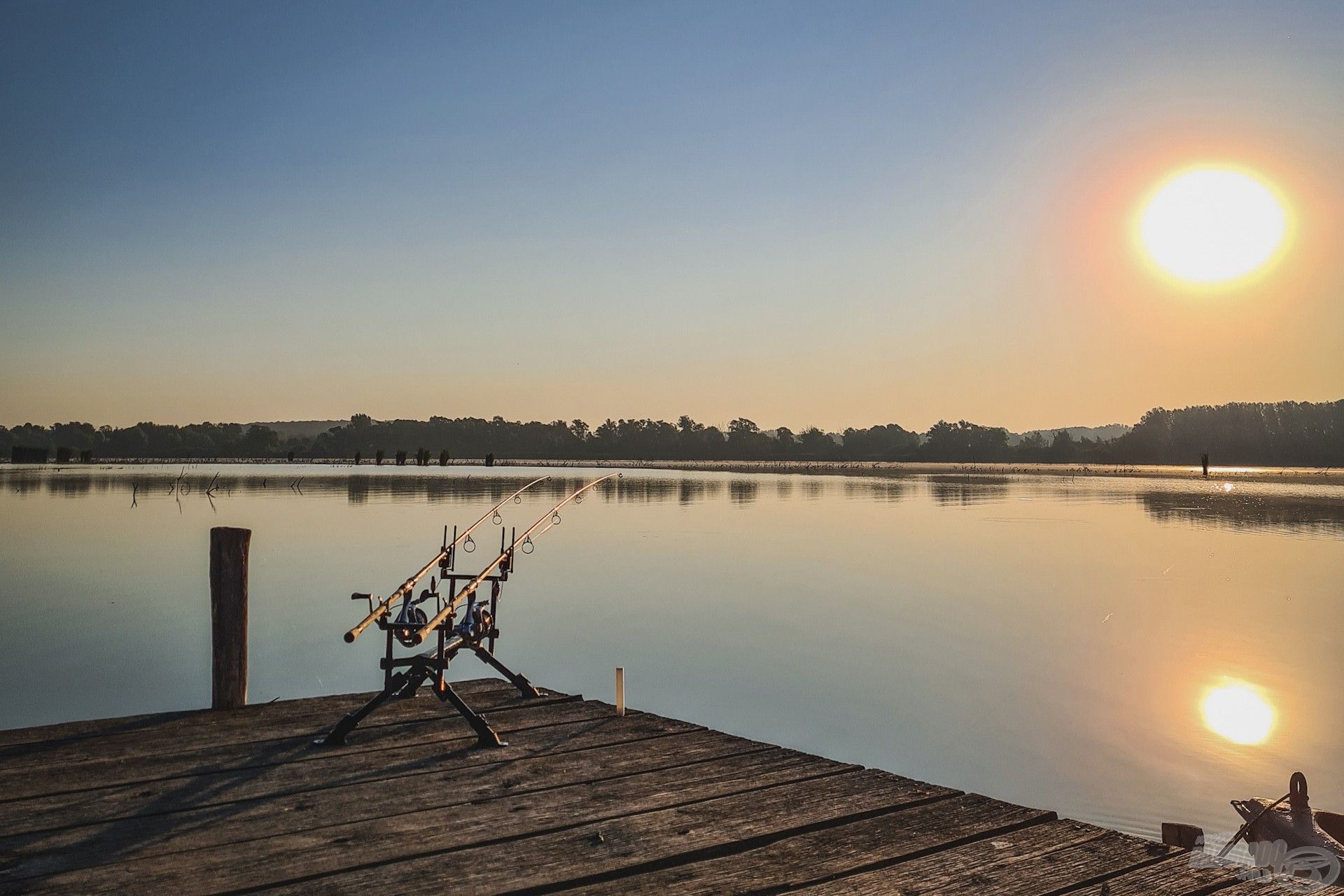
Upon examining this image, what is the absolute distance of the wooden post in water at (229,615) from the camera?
763 cm

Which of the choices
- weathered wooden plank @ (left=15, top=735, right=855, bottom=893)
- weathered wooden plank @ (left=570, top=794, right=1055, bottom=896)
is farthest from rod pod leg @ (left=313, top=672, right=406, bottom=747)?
weathered wooden plank @ (left=570, top=794, right=1055, bottom=896)

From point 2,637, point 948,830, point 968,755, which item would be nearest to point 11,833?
point 948,830

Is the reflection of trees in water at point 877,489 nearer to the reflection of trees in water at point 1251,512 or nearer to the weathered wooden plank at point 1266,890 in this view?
the reflection of trees in water at point 1251,512

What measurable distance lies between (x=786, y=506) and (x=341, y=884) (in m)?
40.9

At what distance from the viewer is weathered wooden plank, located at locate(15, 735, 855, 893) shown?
4.24 metres

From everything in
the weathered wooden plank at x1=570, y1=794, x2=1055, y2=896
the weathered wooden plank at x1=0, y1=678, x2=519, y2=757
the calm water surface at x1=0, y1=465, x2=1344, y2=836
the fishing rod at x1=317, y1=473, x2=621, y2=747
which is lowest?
the calm water surface at x1=0, y1=465, x2=1344, y2=836

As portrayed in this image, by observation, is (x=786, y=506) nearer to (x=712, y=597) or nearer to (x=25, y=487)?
(x=712, y=597)

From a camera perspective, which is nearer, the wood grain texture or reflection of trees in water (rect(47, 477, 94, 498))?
the wood grain texture

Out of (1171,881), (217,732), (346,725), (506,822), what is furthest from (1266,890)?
(217,732)

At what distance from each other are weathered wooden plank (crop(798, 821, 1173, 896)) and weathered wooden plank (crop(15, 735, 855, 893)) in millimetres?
1036

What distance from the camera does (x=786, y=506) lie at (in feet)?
146

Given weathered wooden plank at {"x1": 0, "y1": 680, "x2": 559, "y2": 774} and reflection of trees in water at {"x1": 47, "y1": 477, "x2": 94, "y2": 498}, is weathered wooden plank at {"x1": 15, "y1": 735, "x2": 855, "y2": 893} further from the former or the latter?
reflection of trees in water at {"x1": 47, "y1": 477, "x2": 94, "y2": 498}

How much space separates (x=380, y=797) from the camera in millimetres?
5414

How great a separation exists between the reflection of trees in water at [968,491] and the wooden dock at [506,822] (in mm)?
43031
